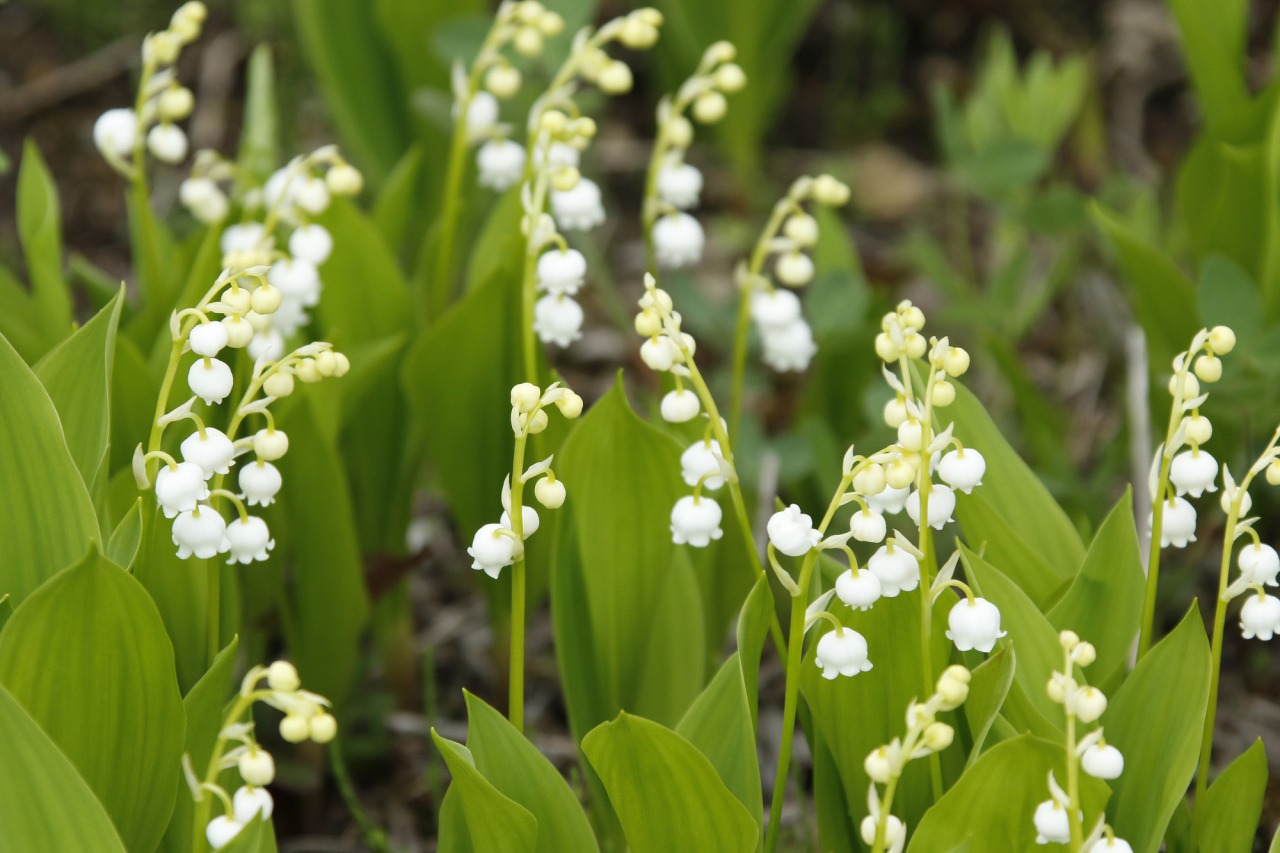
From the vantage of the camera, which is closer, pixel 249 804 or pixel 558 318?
pixel 249 804

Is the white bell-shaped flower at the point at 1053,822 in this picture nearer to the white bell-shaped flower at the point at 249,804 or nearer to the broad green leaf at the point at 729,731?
the broad green leaf at the point at 729,731

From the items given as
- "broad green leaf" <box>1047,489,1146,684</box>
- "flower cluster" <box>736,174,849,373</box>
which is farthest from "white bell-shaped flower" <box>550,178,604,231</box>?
"broad green leaf" <box>1047,489,1146,684</box>

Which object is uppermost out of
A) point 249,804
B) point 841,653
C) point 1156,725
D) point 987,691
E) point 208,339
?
point 208,339

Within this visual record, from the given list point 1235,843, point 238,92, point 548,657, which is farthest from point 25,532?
point 238,92

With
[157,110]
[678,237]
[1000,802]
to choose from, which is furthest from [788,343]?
[157,110]

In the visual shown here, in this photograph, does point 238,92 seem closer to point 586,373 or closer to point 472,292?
point 586,373

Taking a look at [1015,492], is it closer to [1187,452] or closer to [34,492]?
[1187,452]

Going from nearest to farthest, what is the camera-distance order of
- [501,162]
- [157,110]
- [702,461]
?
[702,461]
[157,110]
[501,162]
